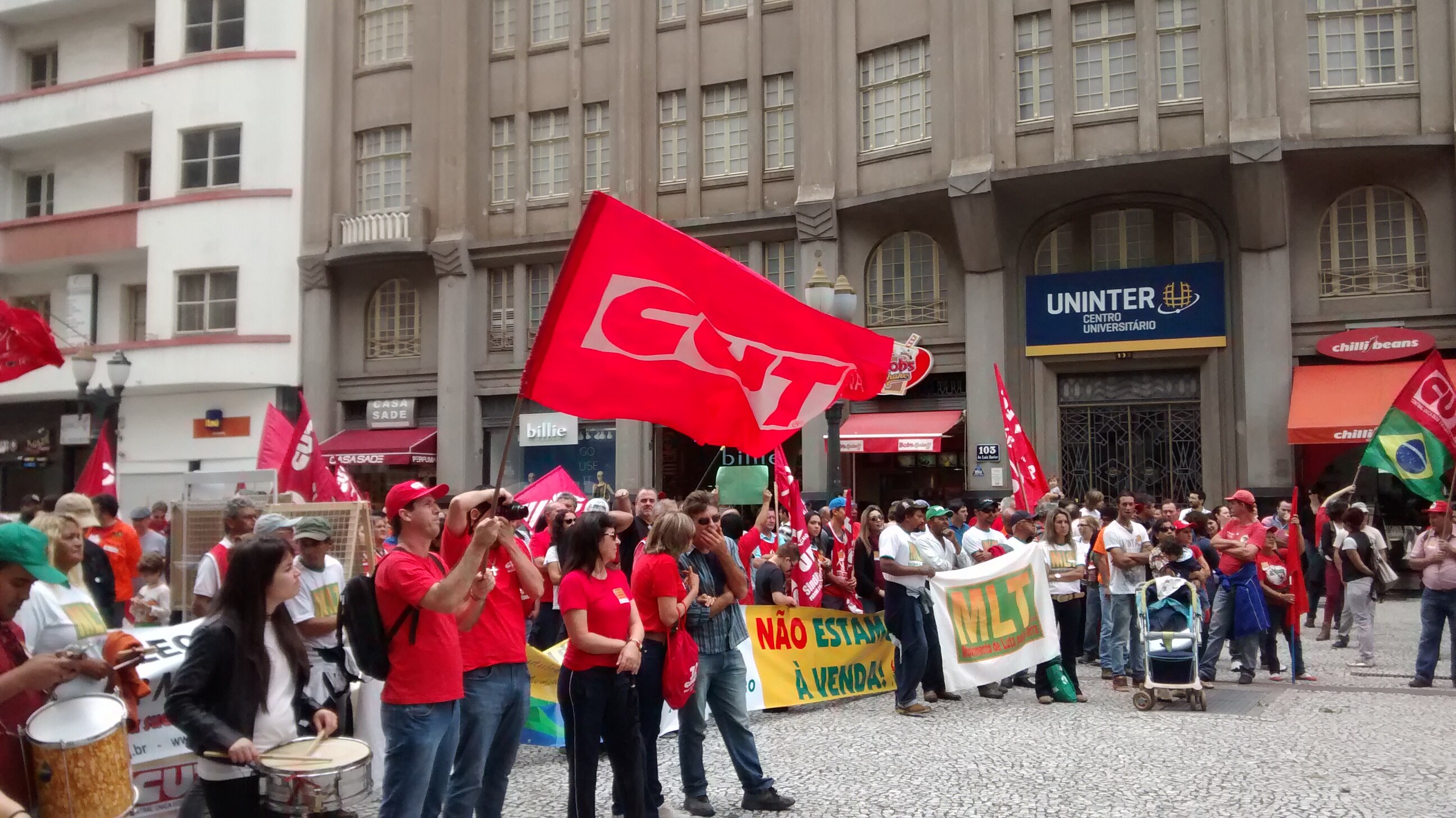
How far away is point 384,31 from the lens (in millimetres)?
30375

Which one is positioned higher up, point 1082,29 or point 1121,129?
point 1082,29

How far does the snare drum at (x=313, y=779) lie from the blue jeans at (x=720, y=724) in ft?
9.57

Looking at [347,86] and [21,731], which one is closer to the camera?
[21,731]

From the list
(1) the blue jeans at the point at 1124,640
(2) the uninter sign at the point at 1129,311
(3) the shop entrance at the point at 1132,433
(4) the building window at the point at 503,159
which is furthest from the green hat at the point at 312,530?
(4) the building window at the point at 503,159

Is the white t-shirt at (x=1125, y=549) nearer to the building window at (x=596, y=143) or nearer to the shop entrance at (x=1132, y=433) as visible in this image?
the shop entrance at (x=1132, y=433)

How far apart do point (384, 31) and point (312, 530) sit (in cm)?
2629

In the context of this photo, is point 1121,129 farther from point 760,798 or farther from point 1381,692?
point 760,798

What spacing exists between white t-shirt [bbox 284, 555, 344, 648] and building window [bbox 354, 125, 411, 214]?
2405 centimetres

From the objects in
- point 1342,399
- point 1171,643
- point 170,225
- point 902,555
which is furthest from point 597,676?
point 170,225

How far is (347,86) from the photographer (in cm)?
3033

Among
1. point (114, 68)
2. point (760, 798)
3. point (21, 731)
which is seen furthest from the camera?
point (114, 68)

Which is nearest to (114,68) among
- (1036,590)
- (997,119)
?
(997,119)

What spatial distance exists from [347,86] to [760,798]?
87.7 ft

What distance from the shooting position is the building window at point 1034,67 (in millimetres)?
23391
